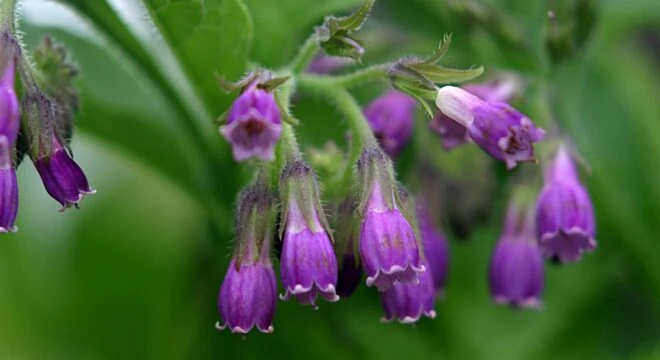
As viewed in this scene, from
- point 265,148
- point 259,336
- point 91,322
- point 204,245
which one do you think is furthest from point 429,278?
point 91,322

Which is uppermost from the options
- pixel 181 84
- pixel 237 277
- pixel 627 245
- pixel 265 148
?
pixel 181 84

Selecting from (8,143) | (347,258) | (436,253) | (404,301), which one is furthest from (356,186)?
(8,143)

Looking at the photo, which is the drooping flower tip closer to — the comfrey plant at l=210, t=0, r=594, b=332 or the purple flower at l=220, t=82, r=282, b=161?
the comfrey plant at l=210, t=0, r=594, b=332

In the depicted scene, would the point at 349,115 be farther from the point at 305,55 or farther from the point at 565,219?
the point at 565,219

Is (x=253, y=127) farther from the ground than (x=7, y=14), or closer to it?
closer to it

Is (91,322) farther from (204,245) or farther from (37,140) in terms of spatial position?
(37,140)
